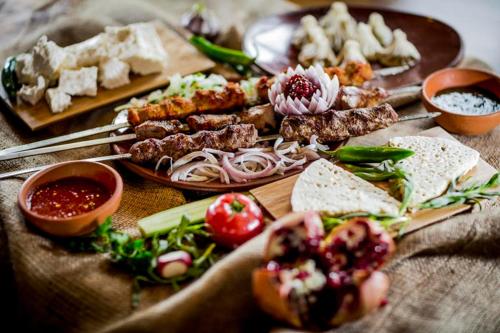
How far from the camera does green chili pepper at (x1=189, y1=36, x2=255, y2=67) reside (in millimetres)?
4363

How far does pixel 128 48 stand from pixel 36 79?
2.16 ft

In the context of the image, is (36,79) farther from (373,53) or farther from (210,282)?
(373,53)

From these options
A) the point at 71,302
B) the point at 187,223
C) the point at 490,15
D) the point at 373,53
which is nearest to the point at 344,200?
the point at 187,223

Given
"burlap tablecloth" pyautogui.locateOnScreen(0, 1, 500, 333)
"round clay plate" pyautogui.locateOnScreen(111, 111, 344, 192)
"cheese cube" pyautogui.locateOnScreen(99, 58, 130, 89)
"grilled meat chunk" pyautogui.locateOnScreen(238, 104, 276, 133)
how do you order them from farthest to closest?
"cheese cube" pyautogui.locateOnScreen(99, 58, 130, 89) → "grilled meat chunk" pyautogui.locateOnScreen(238, 104, 276, 133) → "round clay plate" pyautogui.locateOnScreen(111, 111, 344, 192) → "burlap tablecloth" pyautogui.locateOnScreen(0, 1, 500, 333)

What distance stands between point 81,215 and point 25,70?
65.6 inches

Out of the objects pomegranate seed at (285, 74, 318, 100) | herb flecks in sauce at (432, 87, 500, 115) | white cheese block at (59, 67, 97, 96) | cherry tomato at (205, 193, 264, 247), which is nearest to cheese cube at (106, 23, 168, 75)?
white cheese block at (59, 67, 97, 96)

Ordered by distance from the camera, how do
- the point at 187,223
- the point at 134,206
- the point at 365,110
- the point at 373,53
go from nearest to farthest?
1. the point at 187,223
2. the point at 134,206
3. the point at 365,110
4. the point at 373,53

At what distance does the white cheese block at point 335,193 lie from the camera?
8.98 feet

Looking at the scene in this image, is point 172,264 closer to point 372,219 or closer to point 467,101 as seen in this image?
→ point 372,219

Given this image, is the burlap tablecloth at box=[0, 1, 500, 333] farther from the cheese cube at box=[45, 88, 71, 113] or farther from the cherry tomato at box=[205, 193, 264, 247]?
the cheese cube at box=[45, 88, 71, 113]

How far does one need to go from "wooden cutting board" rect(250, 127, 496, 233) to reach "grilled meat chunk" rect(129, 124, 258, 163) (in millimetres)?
360

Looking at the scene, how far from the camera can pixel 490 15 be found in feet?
18.6

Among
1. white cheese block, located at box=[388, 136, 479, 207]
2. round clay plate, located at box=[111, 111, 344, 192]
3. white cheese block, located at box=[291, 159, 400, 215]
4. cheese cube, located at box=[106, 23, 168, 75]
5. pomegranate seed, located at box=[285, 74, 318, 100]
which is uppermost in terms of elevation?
pomegranate seed, located at box=[285, 74, 318, 100]

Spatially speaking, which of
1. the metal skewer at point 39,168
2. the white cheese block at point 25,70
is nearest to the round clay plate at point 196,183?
the metal skewer at point 39,168
